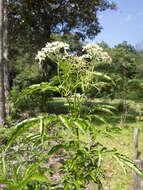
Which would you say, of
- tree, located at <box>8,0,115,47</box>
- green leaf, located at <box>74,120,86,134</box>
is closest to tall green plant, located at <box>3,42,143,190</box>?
green leaf, located at <box>74,120,86,134</box>

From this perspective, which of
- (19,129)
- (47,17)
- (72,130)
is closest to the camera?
(19,129)

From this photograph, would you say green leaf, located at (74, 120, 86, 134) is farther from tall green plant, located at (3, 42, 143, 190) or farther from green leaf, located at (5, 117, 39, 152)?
green leaf, located at (5, 117, 39, 152)

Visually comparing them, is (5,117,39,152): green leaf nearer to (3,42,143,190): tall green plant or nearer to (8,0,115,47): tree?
(3,42,143,190): tall green plant

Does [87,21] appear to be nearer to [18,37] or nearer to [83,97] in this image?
[18,37]

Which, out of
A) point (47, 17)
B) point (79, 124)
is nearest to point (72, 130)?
point (79, 124)

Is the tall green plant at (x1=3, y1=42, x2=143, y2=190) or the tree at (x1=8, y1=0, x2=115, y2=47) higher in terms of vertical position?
the tree at (x1=8, y1=0, x2=115, y2=47)

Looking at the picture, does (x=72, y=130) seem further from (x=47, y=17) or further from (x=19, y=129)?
(x=47, y=17)

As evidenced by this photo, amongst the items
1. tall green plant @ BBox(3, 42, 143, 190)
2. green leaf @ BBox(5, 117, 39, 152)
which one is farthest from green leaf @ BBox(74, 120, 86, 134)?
green leaf @ BBox(5, 117, 39, 152)

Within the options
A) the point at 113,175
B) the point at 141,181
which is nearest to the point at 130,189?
the point at 113,175

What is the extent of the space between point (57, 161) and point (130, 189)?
1.36 meters

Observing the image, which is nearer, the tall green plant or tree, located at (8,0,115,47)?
the tall green plant

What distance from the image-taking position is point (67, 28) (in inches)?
347

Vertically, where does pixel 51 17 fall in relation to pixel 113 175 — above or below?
above

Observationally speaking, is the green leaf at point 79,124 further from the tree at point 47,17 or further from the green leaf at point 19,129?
the tree at point 47,17
